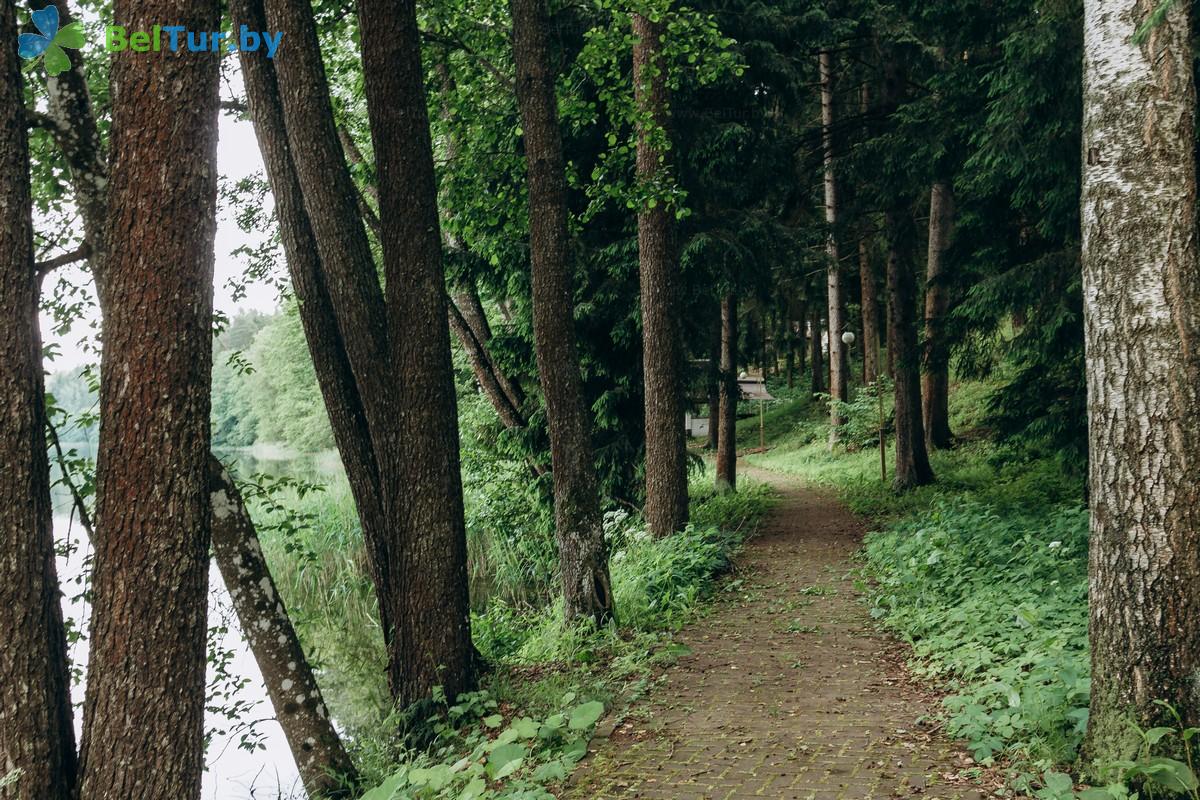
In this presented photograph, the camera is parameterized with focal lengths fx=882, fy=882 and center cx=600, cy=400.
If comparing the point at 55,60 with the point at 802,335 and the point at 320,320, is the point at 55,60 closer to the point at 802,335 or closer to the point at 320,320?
the point at 320,320

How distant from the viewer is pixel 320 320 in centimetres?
673

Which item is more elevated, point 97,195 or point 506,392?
point 97,195

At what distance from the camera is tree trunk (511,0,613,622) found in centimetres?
802

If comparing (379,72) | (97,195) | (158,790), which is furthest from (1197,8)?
(158,790)

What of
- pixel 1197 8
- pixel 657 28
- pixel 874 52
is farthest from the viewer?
pixel 874 52

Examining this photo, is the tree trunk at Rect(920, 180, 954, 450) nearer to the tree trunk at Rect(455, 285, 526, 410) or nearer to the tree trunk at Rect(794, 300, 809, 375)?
the tree trunk at Rect(455, 285, 526, 410)

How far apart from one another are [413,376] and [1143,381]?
4494 mm

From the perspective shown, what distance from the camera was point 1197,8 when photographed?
7.07 metres

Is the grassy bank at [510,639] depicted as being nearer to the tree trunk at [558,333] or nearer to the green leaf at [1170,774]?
the tree trunk at [558,333]

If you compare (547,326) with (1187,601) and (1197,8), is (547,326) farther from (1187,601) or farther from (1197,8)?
(1197,8)

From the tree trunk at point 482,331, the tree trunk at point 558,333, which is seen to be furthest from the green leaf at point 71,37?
the tree trunk at point 482,331

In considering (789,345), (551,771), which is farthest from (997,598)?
(789,345)

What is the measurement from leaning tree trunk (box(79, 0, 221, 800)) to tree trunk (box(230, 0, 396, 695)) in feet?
8.66

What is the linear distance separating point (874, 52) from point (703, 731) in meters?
14.6
